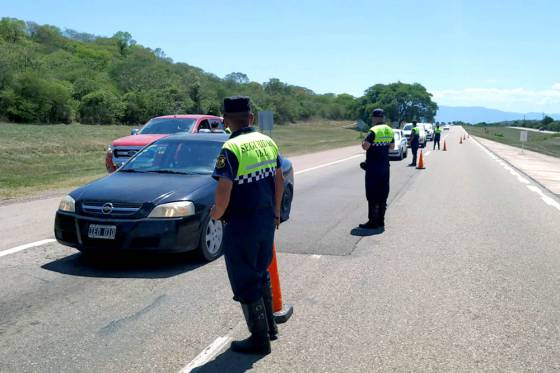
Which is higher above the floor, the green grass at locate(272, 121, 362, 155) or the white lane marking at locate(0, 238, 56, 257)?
the white lane marking at locate(0, 238, 56, 257)

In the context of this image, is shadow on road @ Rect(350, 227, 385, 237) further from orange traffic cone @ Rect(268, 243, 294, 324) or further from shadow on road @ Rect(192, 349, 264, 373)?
shadow on road @ Rect(192, 349, 264, 373)

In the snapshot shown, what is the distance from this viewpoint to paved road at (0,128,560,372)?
158 inches

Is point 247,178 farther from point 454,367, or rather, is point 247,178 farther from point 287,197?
point 287,197

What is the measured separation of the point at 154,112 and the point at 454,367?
2492 inches

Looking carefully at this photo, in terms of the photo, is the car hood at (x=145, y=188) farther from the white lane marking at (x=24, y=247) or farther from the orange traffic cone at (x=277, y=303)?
the orange traffic cone at (x=277, y=303)

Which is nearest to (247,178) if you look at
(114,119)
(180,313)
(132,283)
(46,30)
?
(180,313)

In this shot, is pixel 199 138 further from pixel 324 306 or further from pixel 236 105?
pixel 236 105

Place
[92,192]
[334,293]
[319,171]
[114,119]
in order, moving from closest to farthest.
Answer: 1. [334,293]
2. [92,192]
3. [319,171]
4. [114,119]

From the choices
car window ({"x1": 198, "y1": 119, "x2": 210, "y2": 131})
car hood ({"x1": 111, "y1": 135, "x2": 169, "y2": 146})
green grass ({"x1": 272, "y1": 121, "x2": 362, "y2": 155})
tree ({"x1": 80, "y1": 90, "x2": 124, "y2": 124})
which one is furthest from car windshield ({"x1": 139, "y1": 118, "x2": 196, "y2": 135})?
tree ({"x1": 80, "y1": 90, "x2": 124, "y2": 124})

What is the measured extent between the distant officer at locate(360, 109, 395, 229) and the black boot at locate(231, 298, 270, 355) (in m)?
5.12

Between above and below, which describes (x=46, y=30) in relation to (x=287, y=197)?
above

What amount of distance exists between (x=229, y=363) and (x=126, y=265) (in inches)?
116

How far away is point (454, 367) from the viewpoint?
3.88 metres

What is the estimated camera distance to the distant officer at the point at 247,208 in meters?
3.77
